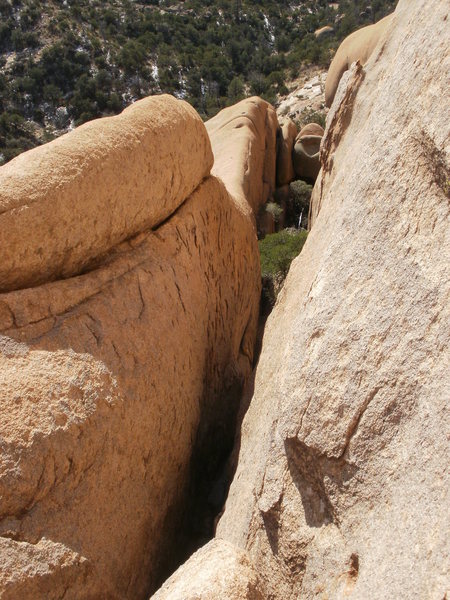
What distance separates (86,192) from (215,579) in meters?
3.65

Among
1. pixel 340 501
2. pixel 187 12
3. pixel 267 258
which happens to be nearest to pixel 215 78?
pixel 187 12

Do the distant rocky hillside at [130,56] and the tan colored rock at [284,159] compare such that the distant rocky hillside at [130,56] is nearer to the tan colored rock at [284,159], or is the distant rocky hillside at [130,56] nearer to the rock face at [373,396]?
the tan colored rock at [284,159]

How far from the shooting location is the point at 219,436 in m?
7.29

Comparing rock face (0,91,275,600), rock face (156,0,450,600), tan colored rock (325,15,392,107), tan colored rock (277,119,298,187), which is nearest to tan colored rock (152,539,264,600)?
rock face (156,0,450,600)

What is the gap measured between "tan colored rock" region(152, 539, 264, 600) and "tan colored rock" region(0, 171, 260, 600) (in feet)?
2.97

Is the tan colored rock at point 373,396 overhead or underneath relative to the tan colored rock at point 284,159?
underneath

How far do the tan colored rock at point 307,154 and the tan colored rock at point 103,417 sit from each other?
45.4ft

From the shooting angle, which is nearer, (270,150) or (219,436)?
(219,436)

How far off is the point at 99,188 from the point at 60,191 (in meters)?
0.49

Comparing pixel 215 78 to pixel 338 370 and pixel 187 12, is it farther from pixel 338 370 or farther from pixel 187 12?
pixel 338 370

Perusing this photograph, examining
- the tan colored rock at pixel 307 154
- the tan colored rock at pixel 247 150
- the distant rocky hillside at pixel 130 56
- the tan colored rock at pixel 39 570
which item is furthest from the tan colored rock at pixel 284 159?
the distant rocky hillside at pixel 130 56

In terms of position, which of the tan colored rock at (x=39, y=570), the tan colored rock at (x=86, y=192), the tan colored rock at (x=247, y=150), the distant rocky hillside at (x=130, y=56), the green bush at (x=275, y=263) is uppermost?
the distant rocky hillside at (x=130, y=56)

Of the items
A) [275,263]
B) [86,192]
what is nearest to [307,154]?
[275,263]

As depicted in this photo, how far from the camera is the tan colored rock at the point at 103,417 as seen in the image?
4.34 meters
